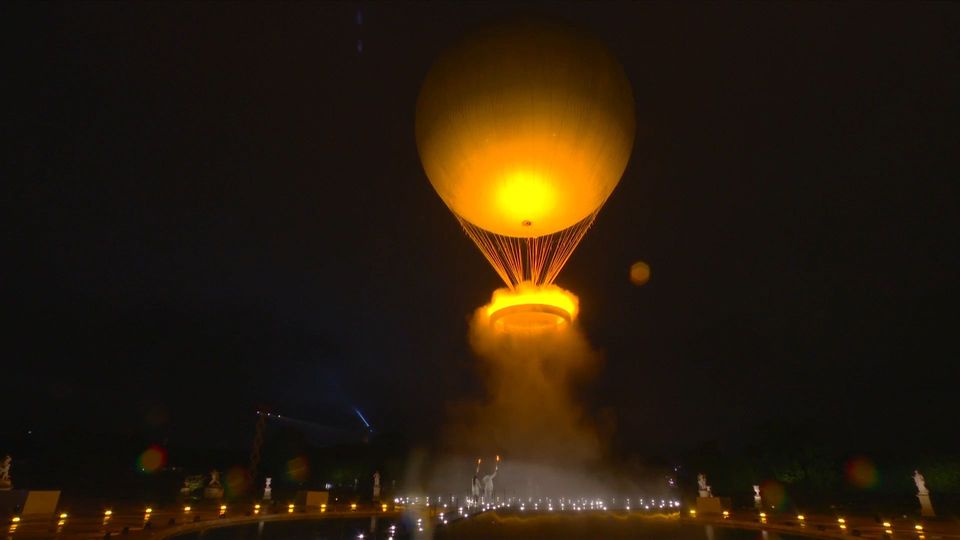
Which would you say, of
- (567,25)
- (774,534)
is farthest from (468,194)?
(774,534)

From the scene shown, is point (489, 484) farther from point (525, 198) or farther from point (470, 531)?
point (525, 198)

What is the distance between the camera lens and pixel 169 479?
36.5 m

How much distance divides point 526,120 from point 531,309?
5096mm

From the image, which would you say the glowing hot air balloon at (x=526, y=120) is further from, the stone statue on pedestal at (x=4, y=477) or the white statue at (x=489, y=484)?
the white statue at (x=489, y=484)

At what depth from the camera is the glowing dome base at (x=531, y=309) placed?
1283 centimetres

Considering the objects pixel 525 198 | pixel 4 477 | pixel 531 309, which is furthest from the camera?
pixel 4 477

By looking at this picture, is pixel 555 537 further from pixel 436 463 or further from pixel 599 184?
pixel 436 463

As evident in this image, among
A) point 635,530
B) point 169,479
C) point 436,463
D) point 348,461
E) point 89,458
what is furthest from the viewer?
point 436,463

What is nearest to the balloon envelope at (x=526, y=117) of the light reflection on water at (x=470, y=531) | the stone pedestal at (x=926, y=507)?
the light reflection on water at (x=470, y=531)

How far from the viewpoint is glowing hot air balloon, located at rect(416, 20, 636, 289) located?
926 cm

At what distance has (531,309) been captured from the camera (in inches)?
502

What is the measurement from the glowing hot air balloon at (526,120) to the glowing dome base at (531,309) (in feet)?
8.01

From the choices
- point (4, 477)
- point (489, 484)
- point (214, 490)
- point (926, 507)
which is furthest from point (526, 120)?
point (489, 484)

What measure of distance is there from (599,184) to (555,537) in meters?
9.56
